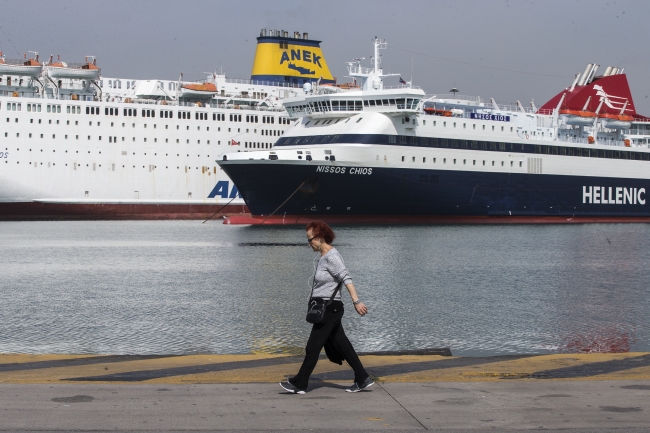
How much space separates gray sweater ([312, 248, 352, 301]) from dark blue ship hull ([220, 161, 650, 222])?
121ft

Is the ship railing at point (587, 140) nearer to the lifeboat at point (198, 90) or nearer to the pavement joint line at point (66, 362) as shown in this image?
the lifeboat at point (198, 90)

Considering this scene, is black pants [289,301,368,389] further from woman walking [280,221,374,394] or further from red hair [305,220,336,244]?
red hair [305,220,336,244]

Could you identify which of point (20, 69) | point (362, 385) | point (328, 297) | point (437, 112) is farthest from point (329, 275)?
point (20, 69)

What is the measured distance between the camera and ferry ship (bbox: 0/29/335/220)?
174 ft

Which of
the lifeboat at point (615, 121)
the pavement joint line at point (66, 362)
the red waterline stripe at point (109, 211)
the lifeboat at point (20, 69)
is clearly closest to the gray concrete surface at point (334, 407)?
the pavement joint line at point (66, 362)

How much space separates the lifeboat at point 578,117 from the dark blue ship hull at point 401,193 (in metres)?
4.57

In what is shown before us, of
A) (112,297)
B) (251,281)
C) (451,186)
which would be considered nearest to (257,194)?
(451,186)

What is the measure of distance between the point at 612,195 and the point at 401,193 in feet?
60.0

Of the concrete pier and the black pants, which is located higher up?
the black pants

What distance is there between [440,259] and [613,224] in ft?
111

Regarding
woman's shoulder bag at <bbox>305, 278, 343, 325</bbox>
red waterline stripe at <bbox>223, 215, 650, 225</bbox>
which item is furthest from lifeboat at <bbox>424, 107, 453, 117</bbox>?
woman's shoulder bag at <bbox>305, 278, 343, 325</bbox>

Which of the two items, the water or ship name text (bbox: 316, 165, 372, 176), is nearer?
the water

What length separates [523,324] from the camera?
14156 mm

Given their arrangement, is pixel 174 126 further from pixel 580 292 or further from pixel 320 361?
pixel 320 361
